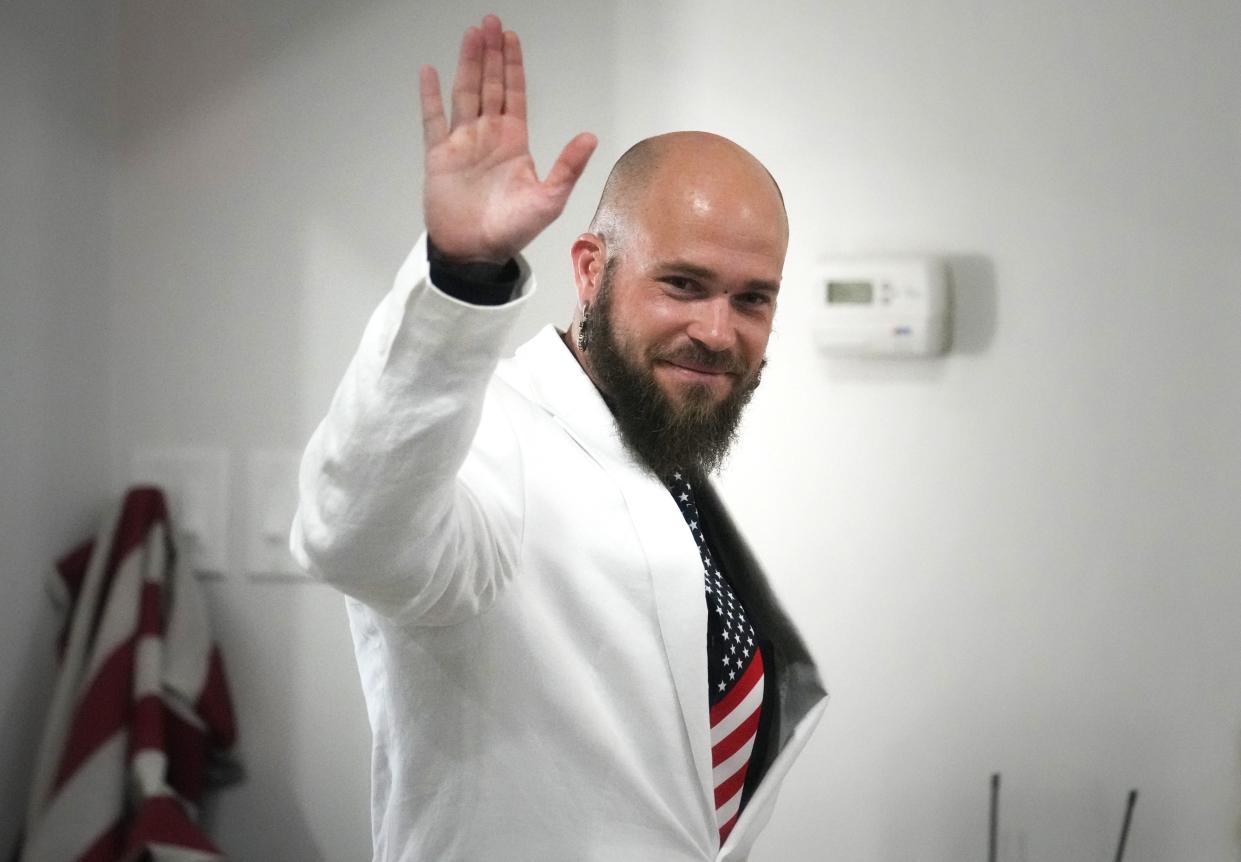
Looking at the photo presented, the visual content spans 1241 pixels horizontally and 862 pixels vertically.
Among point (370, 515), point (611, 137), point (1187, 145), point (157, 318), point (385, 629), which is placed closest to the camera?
point (370, 515)

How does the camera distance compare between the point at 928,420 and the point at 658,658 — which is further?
the point at 928,420

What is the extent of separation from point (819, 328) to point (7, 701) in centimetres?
112

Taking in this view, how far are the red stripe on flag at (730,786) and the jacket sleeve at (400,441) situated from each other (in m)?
0.41

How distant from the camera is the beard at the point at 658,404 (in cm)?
94

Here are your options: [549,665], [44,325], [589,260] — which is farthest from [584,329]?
[44,325]

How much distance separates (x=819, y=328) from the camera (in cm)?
143

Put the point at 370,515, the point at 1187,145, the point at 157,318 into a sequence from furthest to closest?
the point at 157,318 < the point at 1187,145 < the point at 370,515

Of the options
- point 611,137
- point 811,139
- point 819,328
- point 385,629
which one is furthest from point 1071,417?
point 385,629

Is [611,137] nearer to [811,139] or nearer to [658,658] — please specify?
[811,139]

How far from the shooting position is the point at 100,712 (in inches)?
56.0

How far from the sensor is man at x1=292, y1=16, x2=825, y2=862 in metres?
0.61

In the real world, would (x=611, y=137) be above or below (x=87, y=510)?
above

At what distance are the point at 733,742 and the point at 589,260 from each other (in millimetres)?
428

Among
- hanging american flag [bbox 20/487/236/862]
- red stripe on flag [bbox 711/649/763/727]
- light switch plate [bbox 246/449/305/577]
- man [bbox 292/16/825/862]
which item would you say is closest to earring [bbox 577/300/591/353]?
man [bbox 292/16/825/862]
